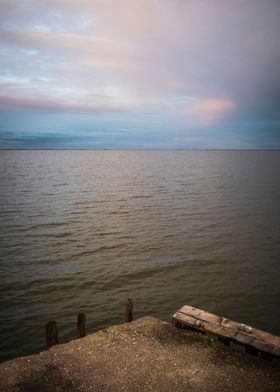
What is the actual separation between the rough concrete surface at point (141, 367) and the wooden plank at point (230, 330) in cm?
34

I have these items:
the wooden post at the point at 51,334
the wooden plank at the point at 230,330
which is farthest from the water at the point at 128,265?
the wooden plank at the point at 230,330

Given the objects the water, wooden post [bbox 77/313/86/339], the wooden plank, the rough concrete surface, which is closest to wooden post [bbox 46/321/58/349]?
the rough concrete surface

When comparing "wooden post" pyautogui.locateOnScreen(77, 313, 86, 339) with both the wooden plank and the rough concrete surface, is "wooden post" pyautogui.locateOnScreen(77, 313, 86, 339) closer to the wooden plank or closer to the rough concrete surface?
the rough concrete surface

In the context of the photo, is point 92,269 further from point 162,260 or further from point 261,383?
point 261,383

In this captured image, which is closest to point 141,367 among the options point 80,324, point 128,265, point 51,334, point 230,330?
point 80,324

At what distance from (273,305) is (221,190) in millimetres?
36292

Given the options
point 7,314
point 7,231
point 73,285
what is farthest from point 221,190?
point 7,314

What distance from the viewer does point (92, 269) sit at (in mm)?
17719

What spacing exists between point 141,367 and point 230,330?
2958mm

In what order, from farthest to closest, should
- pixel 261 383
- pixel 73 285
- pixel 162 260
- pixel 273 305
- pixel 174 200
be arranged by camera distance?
pixel 174 200 → pixel 162 260 → pixel 73 285 → pixel 273 305 → pixel 261 383

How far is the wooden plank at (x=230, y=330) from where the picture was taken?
27.8ft

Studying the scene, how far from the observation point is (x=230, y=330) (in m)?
9.11

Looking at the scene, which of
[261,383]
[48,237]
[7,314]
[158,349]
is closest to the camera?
[261,383]

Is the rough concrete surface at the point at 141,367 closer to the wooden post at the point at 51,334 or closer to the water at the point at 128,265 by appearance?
the wooden post at the point at 51,334
